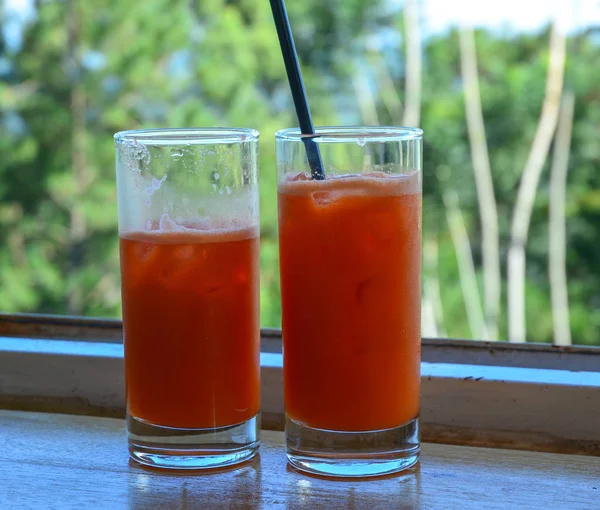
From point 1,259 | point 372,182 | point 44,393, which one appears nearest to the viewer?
point 372,182

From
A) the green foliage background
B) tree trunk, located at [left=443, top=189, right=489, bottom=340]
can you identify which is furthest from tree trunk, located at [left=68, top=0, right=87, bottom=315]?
tree trunk, located at [left=443, top=189, right=489, bottom=340]

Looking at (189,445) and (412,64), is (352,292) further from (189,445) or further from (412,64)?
(412,64)

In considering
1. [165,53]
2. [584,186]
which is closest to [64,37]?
[165,53]

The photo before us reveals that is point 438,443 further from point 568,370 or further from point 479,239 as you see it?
point 479,239

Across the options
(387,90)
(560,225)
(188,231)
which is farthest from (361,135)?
(560,225)

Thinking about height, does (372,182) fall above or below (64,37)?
below

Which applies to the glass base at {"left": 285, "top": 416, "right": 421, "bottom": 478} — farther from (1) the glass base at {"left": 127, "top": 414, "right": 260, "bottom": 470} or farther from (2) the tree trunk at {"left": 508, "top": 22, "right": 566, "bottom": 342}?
(2) the tree trunk at {"left": 508, "top": 22, "right": 566, "bottom": 342}

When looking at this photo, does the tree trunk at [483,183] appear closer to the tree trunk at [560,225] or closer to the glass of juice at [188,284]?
the tree trunk at [560,225]
